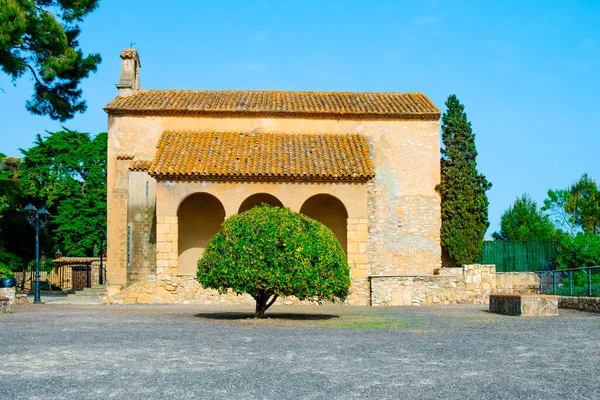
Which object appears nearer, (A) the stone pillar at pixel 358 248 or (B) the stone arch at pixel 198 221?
(A) the stone pillar at pixel 358 248

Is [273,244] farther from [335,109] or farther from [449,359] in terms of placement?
[335,109]

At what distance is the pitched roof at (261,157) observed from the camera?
24.9m

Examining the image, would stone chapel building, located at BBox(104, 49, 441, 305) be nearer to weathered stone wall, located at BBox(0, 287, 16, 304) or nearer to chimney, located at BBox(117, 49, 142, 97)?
chimney, located at BBox(117, 49, 142, 97)

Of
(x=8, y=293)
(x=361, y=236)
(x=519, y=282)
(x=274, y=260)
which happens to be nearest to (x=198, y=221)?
(x=361, y=236)

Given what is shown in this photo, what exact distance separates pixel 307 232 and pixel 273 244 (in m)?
0.94

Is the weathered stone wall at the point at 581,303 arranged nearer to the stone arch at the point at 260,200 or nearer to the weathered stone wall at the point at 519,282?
the weathered stone wall at the point at 519,282

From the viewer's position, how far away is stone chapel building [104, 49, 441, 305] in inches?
982

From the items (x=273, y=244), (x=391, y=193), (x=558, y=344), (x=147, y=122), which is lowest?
(x=558, y=344)

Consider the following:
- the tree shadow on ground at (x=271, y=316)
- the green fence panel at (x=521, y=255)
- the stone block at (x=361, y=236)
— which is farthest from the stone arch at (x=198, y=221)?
the green fence panel at (x=521, y=255)

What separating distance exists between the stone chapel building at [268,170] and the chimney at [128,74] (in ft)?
0.17

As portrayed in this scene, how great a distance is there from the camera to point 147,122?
28969 millimetres

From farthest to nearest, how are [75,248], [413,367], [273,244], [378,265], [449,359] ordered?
[75,248], [378,265], [273,244], [449,359], [413,367]

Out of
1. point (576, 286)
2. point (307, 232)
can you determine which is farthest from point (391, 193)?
point (307, 232)

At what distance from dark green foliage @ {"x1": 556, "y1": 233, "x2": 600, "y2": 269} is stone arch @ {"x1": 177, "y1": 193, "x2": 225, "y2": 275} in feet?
51.7
